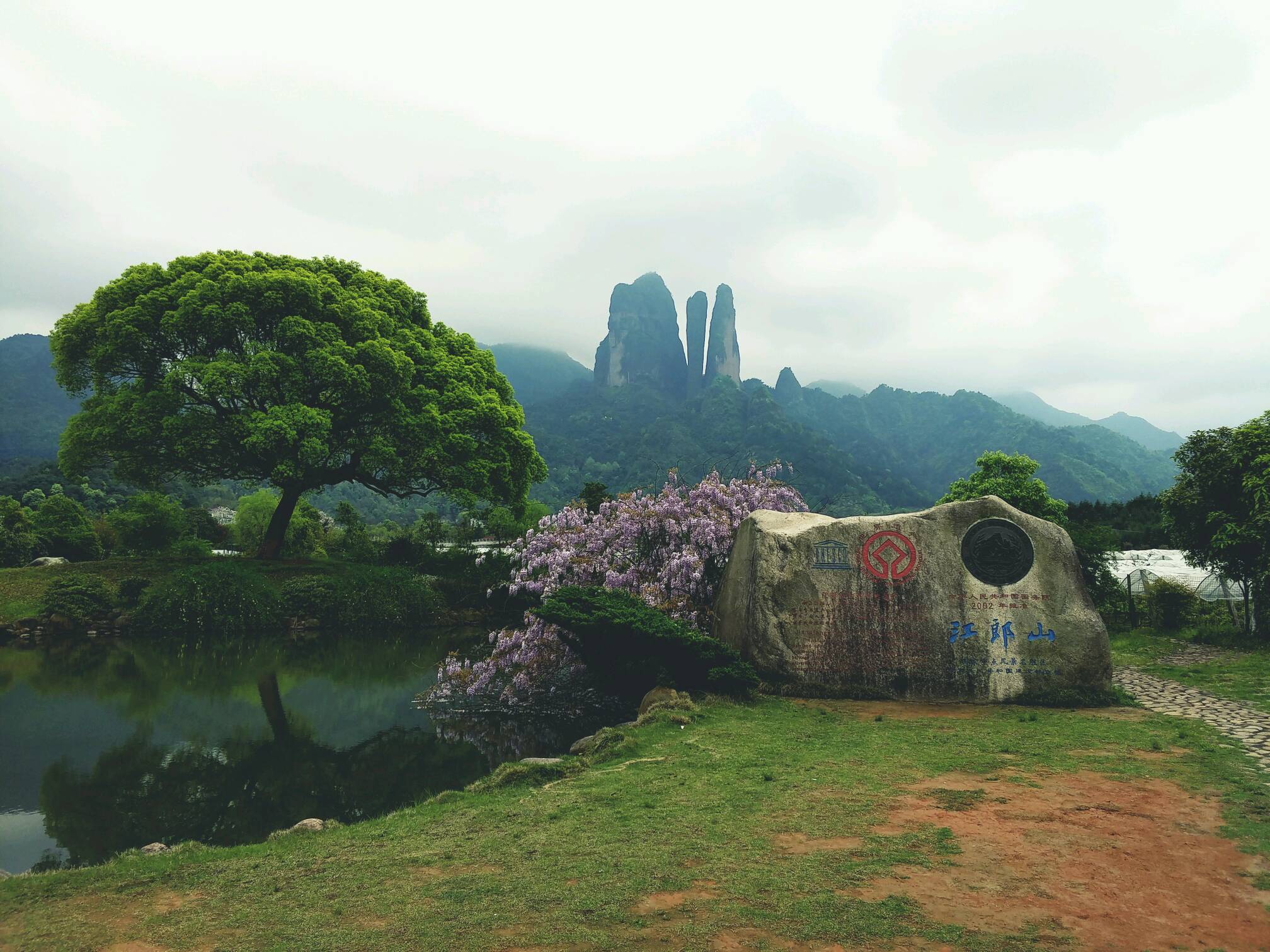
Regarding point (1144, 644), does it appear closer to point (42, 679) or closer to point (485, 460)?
point (485, 460)

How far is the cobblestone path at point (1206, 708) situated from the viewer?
6.70 m

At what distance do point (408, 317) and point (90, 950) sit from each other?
69.1ft

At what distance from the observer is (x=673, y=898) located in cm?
374

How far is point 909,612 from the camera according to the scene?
30.7ft

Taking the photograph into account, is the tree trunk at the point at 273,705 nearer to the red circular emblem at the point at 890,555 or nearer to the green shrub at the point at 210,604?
the green shrub at the point at 210,604

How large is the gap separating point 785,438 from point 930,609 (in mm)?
74132

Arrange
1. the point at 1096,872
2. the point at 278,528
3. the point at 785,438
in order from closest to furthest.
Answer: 1. the point at 1096,872
2. the point at 278,528
3. the point at 785,438

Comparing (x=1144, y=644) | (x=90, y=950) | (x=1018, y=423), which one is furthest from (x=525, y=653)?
(x=1018, y=423)

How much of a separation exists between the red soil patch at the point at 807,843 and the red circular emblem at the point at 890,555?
542 cm

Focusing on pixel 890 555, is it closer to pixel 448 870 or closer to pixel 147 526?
pixel 448 870

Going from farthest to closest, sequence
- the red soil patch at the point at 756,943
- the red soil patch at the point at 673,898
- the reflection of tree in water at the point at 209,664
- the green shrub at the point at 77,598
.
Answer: the green shrub at the point at 77,598 < the reflection of tree in water at the point at 209,664 < the red soil patch at the point at 673,898 < the red soil patch at the point at 756,943

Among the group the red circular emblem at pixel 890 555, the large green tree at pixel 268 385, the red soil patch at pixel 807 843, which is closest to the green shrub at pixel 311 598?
the large green tree at pixel 268 385

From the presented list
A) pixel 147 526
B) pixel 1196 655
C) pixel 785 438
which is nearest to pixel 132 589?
pixel 147 526

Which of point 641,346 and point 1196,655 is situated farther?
point 641,346
